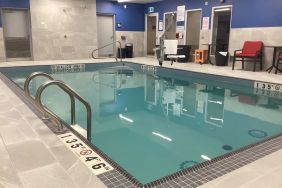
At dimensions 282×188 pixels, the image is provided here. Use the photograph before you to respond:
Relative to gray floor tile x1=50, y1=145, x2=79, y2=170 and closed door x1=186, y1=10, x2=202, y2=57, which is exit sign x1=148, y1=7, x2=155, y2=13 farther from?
gray floor tile x1=50, y1=145, x2=79, y2=170

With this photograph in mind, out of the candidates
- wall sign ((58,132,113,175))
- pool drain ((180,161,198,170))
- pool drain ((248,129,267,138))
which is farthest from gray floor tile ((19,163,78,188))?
pool drain ((248,129,267,138))

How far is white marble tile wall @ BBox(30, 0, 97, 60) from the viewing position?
10039 mm

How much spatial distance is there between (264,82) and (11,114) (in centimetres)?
517

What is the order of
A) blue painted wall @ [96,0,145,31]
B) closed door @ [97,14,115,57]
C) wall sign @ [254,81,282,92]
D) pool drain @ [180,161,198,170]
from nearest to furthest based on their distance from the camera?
pool drain @ [180,161,198,170]
wall sign @ [254,81,282,92]
blue painted wall @ [96,0,145,31]
closed door @ [97,14,115,57]

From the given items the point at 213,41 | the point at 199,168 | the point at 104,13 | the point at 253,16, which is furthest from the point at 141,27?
the point at 199,168

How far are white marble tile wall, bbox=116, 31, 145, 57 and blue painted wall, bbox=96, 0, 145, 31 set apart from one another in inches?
7.4

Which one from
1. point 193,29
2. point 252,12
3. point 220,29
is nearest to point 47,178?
point 252,12

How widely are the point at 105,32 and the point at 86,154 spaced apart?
1043cm

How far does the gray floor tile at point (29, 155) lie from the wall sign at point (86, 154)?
221 millimetres

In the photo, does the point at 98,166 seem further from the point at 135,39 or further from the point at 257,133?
the point at 135,39

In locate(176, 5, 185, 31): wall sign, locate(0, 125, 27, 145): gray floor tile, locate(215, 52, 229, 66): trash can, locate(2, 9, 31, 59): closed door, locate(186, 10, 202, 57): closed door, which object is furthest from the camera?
locate(186, 10, 202, 57): closed door

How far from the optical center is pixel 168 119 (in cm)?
412

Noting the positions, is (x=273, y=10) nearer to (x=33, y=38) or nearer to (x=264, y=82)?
(x=264, y=82)

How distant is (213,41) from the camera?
9641 millimetres
